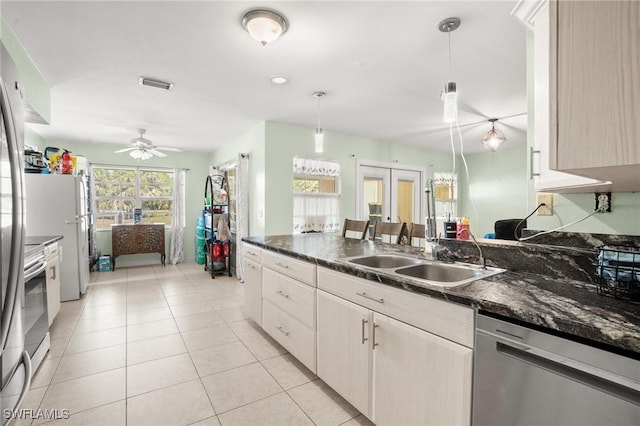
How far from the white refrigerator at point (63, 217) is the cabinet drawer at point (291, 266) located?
2.70 meters

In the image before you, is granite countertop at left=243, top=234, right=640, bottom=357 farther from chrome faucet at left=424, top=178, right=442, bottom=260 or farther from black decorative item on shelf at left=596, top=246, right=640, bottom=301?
chrome faucet at left=424, top=178, right=442, bottom=260

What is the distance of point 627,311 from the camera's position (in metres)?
0.91

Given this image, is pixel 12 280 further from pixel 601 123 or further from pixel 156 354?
pixel 601 123

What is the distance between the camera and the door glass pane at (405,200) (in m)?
5.71

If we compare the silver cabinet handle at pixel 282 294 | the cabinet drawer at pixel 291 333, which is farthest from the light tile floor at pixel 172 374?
the silver cabinet handle at pixel 282 294

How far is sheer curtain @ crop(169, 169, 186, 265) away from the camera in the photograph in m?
6.03

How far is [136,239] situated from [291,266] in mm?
4785

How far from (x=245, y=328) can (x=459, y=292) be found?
92.0 inches

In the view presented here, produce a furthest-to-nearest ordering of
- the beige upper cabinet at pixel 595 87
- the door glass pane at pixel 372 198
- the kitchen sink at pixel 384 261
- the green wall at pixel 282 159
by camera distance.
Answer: the door glass pane at pixel 372 198 → the green wall at pixel 282 159 → the kitchen sink at pixel 384 261 → the beige upper cabinet at pixel 595 87

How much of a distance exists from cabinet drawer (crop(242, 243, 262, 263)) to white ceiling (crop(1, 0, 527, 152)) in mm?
1606

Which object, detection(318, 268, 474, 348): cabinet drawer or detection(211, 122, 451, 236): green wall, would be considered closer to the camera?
detection(318, 268, 474, 348): cabinet drawer

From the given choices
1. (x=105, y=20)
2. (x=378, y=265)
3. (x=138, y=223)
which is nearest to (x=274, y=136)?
(x=105, y=20)

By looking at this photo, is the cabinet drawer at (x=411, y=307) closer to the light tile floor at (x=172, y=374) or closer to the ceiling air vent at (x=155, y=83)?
the light tile floor at (x=172, y=374)

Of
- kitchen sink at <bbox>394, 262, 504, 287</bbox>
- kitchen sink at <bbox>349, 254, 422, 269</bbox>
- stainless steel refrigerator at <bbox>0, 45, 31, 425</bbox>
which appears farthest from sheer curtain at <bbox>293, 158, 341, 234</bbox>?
stainless steel refrigerator at <bbox>0, 45, 31, 425</bbox>
